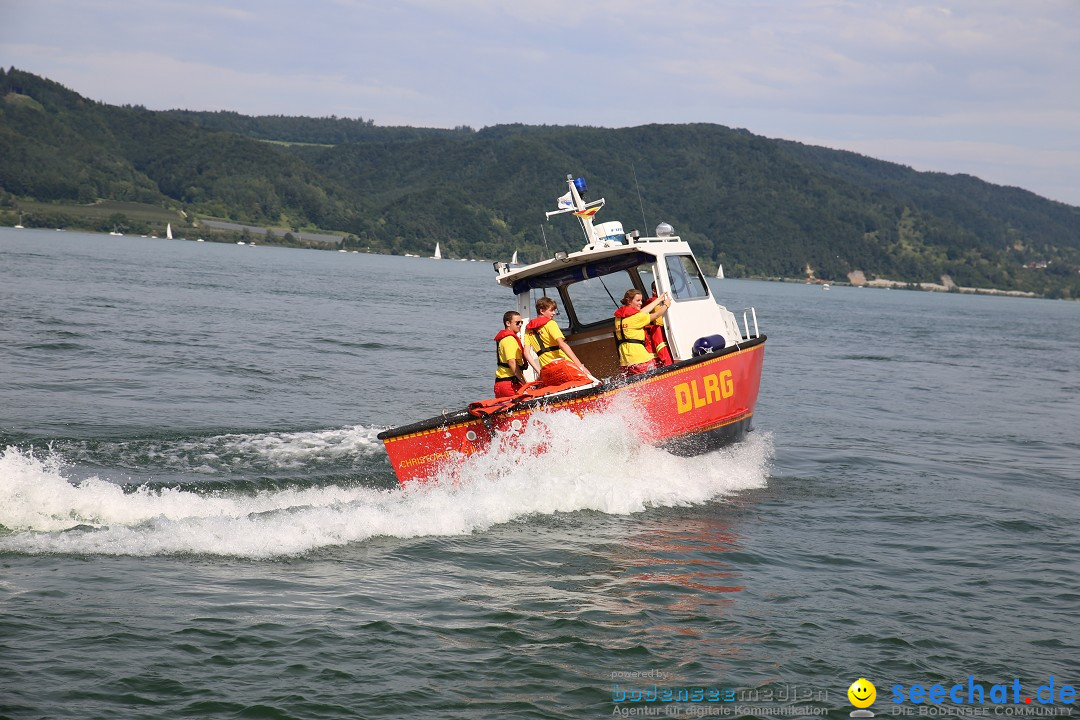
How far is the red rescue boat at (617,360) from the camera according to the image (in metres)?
9.83

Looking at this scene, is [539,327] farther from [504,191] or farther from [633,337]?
[504,191]

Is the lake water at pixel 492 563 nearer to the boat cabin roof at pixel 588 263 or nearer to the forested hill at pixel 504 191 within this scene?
the boat cabin roof at pixel 588 263

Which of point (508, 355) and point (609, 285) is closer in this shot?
Answer: point (508, 355)

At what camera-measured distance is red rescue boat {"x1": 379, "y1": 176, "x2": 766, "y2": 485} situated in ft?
32.2

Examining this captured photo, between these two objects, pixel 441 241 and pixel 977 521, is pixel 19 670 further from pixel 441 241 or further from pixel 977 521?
pixel 441 241

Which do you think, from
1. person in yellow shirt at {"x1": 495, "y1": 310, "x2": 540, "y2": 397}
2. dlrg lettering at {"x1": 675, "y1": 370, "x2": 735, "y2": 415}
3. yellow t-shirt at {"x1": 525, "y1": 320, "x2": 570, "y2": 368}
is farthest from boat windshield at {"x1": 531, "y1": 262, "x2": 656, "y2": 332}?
person in yellow shirt at {"x1": 495, "y1": 310, "x2": 540, "y2": 397}

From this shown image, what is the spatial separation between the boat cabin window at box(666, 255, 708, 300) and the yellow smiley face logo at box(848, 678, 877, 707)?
6767 mm

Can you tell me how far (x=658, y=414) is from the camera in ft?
36.5

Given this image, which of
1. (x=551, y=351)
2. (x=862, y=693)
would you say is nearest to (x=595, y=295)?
(x=551, y=351)

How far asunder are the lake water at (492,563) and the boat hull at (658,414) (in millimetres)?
221

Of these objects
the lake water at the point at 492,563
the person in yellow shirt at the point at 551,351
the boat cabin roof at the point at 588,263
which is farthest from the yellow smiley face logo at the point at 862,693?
the boat cabin roof at the point at 588,263

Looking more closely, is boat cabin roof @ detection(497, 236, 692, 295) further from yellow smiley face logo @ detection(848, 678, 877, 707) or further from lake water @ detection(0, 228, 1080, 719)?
yellow smiley face logo @ detection(848, 678, 877, 707)

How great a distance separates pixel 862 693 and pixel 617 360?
7.26 metres

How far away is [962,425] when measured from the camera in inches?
757
